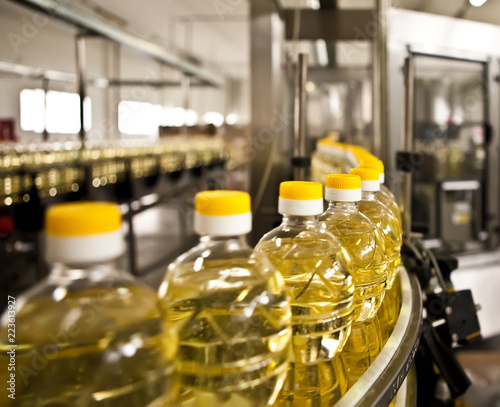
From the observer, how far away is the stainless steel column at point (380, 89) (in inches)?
70.5

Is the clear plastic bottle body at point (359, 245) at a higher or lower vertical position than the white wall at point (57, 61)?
lower

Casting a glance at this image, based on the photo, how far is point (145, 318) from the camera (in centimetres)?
42

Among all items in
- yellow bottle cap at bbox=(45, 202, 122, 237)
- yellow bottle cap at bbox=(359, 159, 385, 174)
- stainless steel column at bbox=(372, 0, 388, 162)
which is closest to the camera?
yellow bottle cap at bbox=(45, 202, 122, 237)

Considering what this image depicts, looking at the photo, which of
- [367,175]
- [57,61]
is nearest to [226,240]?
[367,175]

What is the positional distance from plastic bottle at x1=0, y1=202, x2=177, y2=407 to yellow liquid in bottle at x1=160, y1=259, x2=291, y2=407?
0.21ft

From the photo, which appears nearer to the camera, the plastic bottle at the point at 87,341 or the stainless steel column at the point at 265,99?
the plastic bottle at the point at 87,341

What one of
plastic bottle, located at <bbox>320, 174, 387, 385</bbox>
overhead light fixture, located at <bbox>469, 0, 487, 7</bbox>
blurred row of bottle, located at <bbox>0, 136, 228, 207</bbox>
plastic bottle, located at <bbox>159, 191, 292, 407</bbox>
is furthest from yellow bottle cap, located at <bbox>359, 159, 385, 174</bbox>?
blurred row of bottle, located at <bbox>0, 136, 228, 207</bbox>

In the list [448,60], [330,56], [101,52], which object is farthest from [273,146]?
[101,52]

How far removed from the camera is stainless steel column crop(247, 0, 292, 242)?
251 cm

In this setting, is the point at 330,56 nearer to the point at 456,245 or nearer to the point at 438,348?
the point at 456,245

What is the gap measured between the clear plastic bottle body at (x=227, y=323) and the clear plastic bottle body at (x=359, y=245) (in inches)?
10.3

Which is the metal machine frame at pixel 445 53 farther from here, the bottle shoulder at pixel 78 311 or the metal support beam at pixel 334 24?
the bottle shoulder at pixel 78 311

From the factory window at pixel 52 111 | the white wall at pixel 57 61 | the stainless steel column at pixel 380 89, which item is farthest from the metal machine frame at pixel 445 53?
the factory window at pixel 52 111

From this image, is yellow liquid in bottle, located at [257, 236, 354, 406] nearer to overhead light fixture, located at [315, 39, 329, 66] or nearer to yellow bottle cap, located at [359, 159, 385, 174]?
yellow bottle cap, located at [359, 159, 385, 174]
